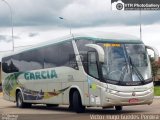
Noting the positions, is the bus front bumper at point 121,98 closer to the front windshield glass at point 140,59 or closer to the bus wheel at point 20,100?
the front windshield glass at point 140,59

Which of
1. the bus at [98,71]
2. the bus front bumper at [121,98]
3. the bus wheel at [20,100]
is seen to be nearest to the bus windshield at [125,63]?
the bus at [98,71]

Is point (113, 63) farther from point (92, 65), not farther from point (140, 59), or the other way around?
point (140, 59)

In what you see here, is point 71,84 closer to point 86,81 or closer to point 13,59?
point 86,81

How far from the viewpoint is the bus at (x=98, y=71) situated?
2067 cm

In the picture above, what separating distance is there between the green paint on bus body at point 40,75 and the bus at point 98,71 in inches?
2.0

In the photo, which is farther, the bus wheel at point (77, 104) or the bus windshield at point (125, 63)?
the bus wheel at point (77, 104)

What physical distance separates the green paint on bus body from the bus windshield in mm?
4225

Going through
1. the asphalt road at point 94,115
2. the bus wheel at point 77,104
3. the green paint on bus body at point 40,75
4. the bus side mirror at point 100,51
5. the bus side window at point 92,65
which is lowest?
the asphalt road at point 94,115

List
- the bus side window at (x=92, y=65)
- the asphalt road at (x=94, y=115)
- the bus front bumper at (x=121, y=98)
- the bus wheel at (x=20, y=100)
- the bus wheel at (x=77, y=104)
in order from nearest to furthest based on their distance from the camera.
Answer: the asphalt road at (x=94, y=115)
the bus front bumper at (x=121, y=98)
the bus side window at (x=92, y=65)
the bus wheel at (x=77, y=104)
the bus wheel at (x=20, y=100)

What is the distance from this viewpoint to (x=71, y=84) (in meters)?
22.9

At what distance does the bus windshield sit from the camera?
68.1 ft

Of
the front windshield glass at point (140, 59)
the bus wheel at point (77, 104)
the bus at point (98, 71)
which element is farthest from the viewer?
the bus wheel at point (77, 104)

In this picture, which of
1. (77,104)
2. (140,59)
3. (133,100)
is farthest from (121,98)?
(77,104)

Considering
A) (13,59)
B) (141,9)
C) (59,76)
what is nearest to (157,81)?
(141,9)
